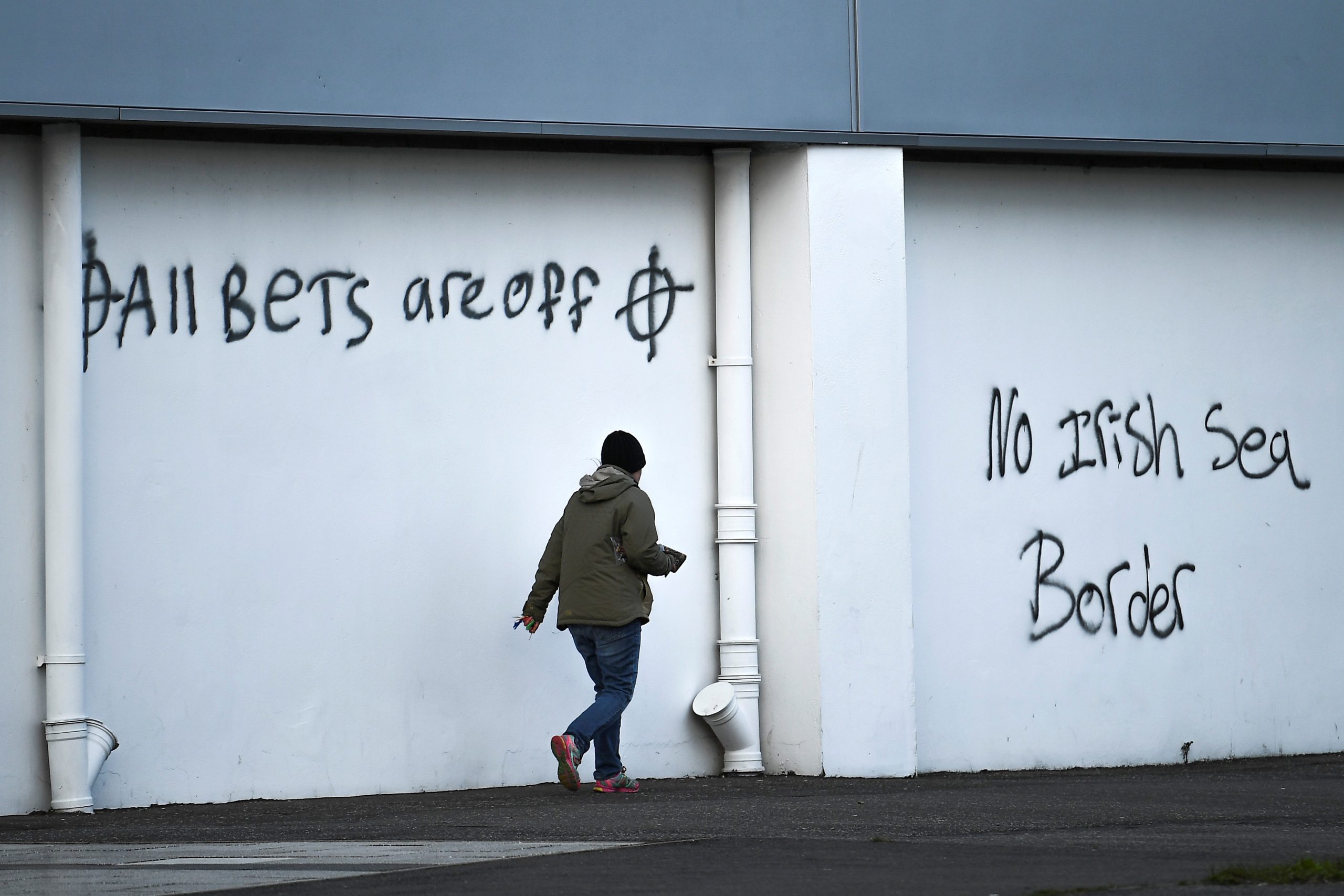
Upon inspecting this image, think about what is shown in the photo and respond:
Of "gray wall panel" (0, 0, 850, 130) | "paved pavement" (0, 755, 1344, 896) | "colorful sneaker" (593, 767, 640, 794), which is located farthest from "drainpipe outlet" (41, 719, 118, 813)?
"gray wall panel" (0, 0, 850, 130)

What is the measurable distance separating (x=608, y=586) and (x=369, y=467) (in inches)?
55.3

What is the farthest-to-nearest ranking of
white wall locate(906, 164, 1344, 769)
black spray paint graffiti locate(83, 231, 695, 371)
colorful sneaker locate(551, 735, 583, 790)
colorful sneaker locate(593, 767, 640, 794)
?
white wall locate(906, 164, 1344, 769) < black spray paint graffiti locate(83, 231, 695, 371) < colorful sneaker locate(593, 767, 640, 794) < colorful sneaker locate(551, 735, 583, 790)

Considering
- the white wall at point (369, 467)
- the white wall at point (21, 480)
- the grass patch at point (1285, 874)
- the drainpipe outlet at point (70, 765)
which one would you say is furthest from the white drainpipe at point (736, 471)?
the grass patch at point (1285, 874)

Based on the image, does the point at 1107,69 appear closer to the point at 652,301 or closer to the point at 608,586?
the point at 652,301

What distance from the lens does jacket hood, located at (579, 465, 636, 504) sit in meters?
8.30

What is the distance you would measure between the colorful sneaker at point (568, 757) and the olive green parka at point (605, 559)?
575 millimetres

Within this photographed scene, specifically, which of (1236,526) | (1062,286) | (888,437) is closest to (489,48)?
(888,437)

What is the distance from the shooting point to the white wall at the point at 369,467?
8359 mm

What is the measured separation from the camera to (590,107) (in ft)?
28.4

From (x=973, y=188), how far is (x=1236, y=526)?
2492 mm

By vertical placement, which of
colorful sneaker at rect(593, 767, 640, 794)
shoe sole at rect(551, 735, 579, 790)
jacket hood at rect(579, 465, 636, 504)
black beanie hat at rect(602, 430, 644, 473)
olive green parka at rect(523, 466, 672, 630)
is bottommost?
colorful sneaker at rect(593, 767, 640, 794)

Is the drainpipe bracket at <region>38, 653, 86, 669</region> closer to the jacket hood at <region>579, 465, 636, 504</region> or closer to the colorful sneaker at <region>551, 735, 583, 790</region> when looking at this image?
the colorful sneaker at <region>551, 735, 583, 790</region>

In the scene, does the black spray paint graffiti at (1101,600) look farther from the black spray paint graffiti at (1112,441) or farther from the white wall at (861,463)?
the white wall at (861,463)

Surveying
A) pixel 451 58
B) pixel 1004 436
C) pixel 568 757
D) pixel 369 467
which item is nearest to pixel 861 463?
pixel 1004 436
